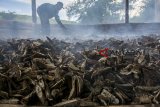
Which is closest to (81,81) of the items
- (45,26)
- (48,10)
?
(45,26)

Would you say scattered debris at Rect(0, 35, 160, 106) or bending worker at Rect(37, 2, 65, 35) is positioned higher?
bending worker at Rect(37, 2, 65, 35)

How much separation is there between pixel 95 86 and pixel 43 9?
27.9 ft

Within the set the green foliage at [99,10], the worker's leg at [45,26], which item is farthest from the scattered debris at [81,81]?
the green foliage at [99,10]

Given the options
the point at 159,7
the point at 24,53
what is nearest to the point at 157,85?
the point at 24,53

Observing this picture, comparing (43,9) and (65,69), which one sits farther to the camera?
(43,9)

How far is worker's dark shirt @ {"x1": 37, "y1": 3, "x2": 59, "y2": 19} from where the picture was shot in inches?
431

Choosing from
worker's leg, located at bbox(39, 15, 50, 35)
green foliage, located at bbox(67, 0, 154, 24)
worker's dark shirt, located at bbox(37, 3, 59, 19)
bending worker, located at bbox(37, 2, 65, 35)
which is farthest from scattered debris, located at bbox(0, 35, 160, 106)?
green foliage, located at bbox(67, 0, 154, 24)

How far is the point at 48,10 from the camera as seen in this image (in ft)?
36.2

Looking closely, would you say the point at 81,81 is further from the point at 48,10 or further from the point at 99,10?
the point at 99,10

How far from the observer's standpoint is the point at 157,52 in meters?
4.48

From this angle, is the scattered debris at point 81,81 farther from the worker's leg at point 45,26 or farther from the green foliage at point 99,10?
the green foliage at point 99,10

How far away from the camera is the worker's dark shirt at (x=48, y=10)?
431 inches

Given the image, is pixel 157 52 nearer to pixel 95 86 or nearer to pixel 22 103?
pixel 95 86

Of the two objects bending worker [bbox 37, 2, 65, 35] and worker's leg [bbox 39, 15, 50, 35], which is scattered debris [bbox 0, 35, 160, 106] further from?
bending worker [bbox 37, 2, 65, 35]
